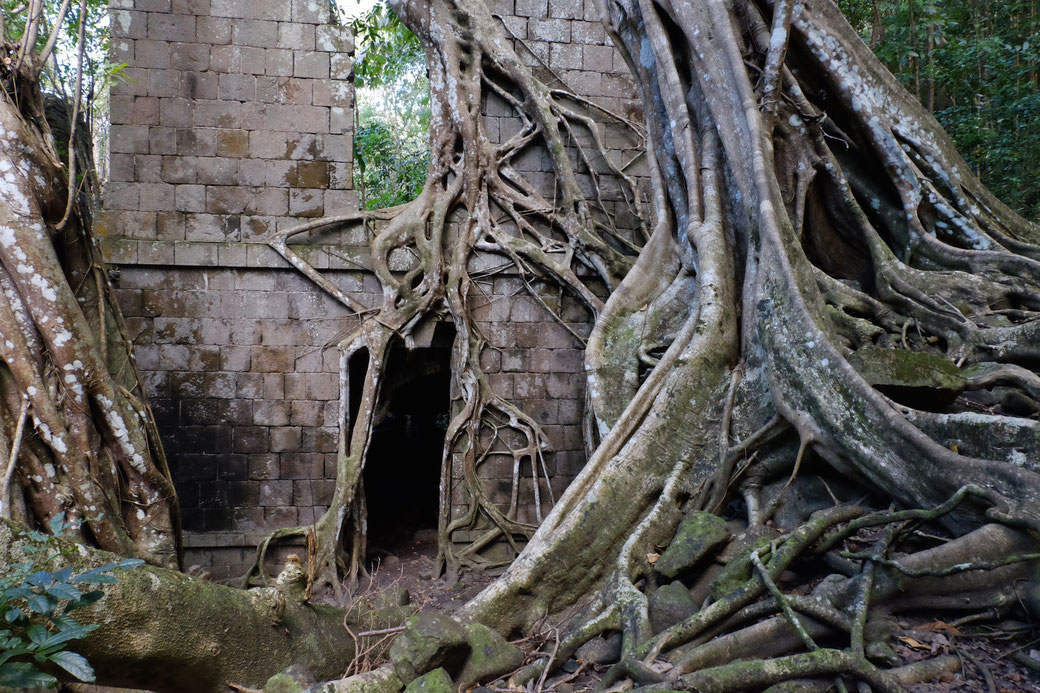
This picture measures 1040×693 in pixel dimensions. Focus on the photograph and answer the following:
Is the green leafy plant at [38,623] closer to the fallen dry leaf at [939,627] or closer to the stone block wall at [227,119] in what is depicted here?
the fallen dry leaf at [939,627]

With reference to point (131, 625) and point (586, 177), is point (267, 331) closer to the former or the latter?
point (586, 177)

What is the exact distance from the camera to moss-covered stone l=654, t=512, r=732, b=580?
9.93 ft

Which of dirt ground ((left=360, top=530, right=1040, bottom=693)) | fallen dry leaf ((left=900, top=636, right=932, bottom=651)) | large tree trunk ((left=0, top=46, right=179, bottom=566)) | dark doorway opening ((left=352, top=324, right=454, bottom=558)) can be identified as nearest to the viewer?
dirt ground ((left=360, top=530, right=1040, bottom=693))

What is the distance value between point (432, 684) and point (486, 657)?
397 mm

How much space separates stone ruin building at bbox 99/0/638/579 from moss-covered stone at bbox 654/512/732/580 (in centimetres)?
294

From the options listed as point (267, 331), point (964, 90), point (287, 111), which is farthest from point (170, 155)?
point (964, 90)

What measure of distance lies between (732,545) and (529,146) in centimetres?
433

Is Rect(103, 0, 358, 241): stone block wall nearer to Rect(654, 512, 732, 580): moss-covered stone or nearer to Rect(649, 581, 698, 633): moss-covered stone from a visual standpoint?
Rect(654, 512, 732, 580): moss-covered stone

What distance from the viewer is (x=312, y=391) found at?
5.86 m

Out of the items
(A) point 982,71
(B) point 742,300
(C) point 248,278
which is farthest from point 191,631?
(A) point 982,71

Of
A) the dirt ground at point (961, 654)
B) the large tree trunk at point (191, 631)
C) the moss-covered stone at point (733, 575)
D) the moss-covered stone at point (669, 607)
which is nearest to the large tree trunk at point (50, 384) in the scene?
the large tree trunk at point (191, 631)

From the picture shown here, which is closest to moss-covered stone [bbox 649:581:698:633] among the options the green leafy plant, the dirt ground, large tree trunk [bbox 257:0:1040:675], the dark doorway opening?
large tree trunk [bbox 257:0:1040:675]

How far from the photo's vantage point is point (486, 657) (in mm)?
2826

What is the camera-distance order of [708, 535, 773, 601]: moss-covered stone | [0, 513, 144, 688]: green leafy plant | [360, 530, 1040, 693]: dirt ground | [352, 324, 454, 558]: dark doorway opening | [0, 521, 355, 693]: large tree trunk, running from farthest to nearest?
1. [352, 324, 454, 558]: dark doorway opening
2. [708, 535, 773, 601]: moss-covered stone
3. [360, 530, 1040, 693]: dirt ground
4. [0, 521, 355, 693]: large tree trunk
5. [0, 513, 144, 688]: green leafy plant
